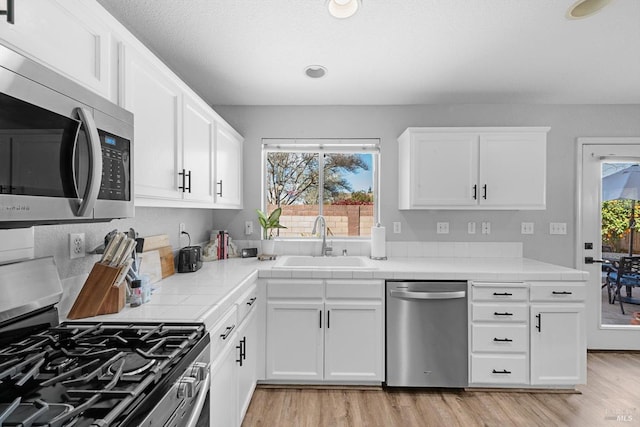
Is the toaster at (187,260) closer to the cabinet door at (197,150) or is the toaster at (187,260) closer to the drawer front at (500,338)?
the cabinet door at (197,150)

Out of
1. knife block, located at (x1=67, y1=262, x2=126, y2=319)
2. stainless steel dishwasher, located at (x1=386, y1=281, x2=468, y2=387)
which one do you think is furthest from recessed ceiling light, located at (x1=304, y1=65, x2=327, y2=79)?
knife block, located at (x1=67, y1=262, x2=126, y2=319)

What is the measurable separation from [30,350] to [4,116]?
0.68 meters

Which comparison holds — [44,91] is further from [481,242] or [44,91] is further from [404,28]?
[481,242]

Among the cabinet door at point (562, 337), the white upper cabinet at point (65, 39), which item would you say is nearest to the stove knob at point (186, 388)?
the white upper cabinet at point (65, 39)

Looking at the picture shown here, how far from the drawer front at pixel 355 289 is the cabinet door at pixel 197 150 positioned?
106cm

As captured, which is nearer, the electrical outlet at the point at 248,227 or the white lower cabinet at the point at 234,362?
the white lower cabinet at the point at 234,362

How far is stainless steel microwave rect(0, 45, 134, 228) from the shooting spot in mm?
729

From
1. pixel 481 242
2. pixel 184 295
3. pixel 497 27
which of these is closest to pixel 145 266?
pixel 184 295

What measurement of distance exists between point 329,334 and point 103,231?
157 centimetres

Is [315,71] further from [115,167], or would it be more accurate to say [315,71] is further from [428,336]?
[428,336]

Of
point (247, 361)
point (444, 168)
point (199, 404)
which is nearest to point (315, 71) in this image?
point (444, 168)

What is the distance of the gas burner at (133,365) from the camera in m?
0.87

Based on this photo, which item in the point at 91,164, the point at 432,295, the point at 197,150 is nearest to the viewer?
the point at 91,164

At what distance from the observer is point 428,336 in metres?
2.35
